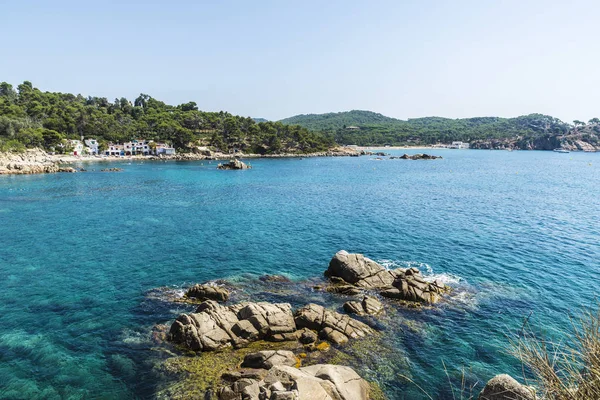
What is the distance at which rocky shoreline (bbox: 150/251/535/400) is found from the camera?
674 inches

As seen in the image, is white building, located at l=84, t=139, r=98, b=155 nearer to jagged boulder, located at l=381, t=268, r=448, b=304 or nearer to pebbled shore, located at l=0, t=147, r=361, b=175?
pebbled shore, located at l=0, t=147, r=361, b=175

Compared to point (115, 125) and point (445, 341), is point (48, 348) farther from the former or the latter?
point (115, 125)

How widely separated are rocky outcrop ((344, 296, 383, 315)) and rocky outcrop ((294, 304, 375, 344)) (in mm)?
1896

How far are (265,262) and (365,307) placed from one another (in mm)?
14078

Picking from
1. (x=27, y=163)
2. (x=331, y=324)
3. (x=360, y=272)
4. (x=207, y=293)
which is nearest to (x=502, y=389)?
(x=331, y=324)

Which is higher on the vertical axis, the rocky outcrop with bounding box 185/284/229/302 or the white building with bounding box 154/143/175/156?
the white building with bounding box 154/143/175/156

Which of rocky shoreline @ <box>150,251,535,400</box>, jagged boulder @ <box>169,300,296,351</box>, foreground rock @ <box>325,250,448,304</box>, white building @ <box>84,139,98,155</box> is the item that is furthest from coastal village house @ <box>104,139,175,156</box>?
jagged boulder @ <box>169,300,296,351</box>

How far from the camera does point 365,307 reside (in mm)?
27969

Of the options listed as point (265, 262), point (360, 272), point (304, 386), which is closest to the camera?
point (304, 386)

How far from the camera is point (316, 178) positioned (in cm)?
11206

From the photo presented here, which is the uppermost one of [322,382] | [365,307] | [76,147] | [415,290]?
[76,147]

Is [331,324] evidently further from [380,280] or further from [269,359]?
[380,280]

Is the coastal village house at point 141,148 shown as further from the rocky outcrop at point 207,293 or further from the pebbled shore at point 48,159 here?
the rocky outcrop at point 207,293

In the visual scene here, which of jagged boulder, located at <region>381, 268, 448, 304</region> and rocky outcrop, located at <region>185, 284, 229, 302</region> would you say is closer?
jagged boulder, located at <region>381, 268, 448, 304</region>
